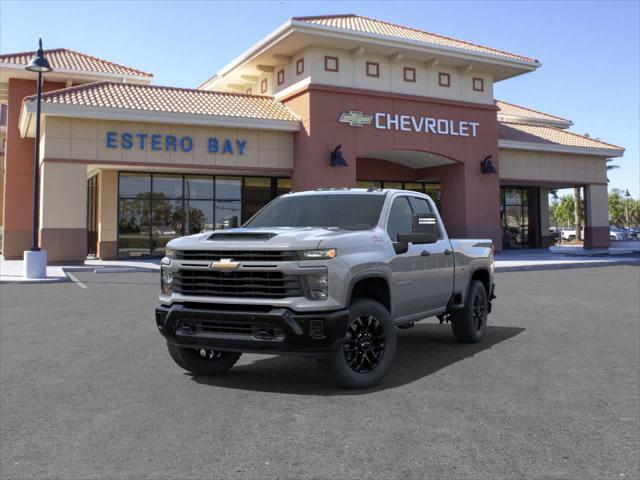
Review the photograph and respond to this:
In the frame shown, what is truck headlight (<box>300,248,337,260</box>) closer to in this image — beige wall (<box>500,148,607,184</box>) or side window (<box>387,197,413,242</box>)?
side window (<box>387,197,413,242</box>)

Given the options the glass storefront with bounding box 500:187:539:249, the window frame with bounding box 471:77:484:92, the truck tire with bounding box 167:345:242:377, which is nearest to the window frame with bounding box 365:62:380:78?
the window frame with bounding box 471:77:484:92

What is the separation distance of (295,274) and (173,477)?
220cm

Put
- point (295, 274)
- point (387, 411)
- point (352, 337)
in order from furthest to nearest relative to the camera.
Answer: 1. point (352, 337)
2. point (295, 274)
3. point (387, 411)

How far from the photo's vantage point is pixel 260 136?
85.9 ft

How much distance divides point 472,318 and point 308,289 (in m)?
3.61

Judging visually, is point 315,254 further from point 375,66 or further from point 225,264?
point 375,66

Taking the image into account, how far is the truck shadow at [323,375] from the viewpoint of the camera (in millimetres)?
5969

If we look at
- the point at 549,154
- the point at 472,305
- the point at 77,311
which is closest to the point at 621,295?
the point at 472,305

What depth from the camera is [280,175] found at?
1159 inches

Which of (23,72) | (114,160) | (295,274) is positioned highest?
(23,72)

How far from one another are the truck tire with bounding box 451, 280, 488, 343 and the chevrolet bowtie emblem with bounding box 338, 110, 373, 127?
18627mm

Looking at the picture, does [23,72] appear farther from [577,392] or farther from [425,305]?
[577,392]

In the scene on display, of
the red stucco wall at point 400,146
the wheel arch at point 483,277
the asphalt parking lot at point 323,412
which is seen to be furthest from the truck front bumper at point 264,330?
the red stucco wall at point 400,146

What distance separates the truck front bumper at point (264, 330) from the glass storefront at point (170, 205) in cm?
2215
